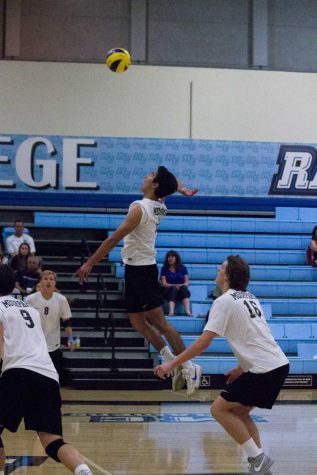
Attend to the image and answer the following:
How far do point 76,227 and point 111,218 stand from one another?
0.81 meters

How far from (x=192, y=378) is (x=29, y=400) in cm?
191

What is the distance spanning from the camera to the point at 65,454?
598 centimetres

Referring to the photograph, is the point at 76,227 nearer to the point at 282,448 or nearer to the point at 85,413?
the point at 85,413

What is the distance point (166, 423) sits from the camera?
413 inches

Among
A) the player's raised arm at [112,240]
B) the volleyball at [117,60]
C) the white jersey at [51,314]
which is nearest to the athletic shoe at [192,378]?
the player's raised arm at [112,240]

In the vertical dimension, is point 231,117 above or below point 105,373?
above

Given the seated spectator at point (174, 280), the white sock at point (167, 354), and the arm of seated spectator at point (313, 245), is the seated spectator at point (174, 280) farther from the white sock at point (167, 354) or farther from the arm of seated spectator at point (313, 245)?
the white sock at point (167, 354)

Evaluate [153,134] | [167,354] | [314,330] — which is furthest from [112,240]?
[153,134]

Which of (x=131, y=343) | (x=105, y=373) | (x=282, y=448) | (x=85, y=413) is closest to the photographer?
(x=282, y=448)

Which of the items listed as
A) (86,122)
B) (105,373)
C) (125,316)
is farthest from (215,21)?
(105,373)

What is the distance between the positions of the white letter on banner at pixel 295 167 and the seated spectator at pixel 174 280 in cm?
502

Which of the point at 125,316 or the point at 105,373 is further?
the point at 125,316

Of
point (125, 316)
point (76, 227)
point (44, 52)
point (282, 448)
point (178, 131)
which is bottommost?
point (282, 448)

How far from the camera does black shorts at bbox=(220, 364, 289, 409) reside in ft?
22.1
